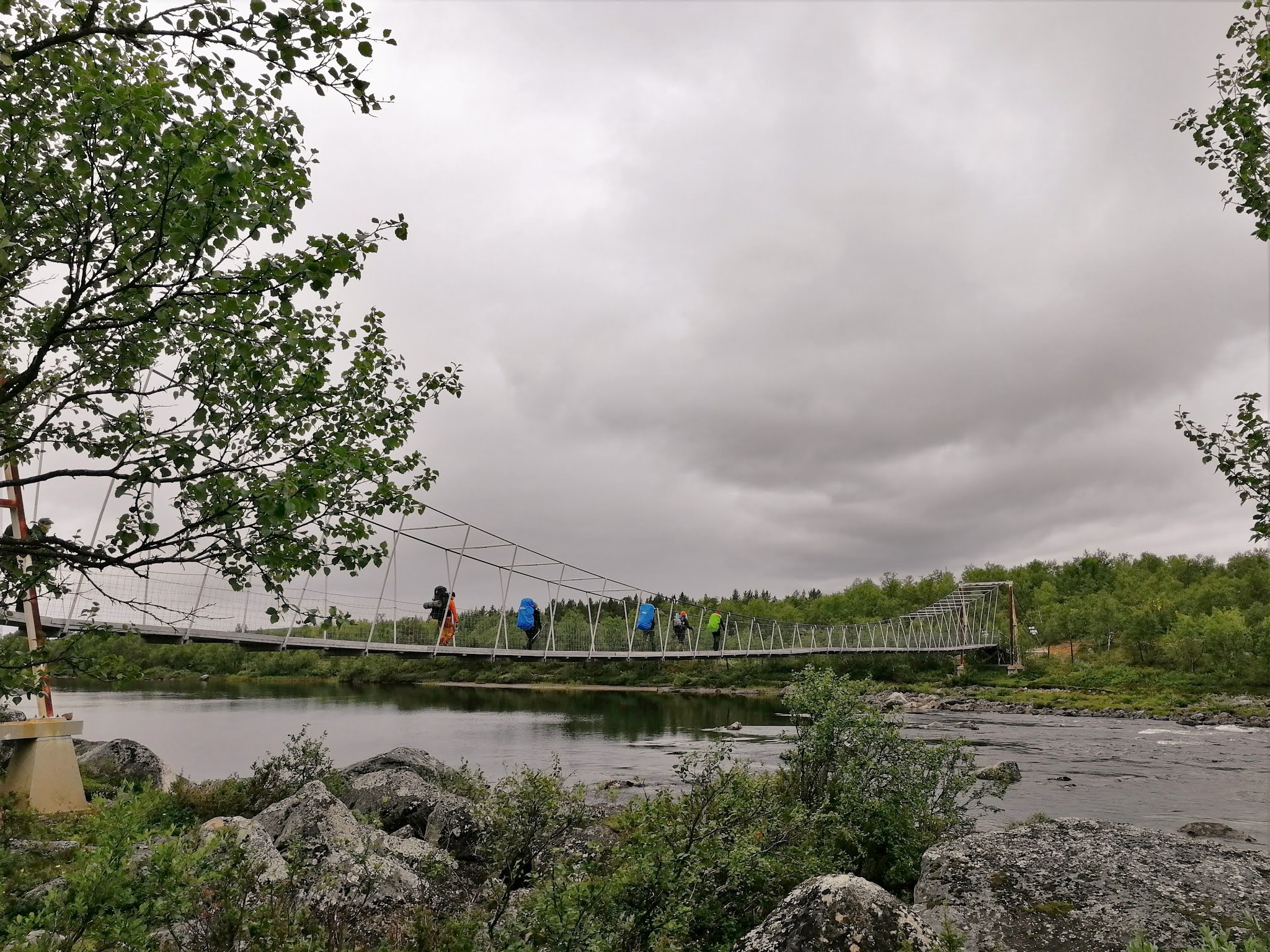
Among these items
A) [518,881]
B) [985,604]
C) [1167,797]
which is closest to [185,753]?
[518,881]

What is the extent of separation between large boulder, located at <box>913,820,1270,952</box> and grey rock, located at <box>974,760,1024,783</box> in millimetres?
9471

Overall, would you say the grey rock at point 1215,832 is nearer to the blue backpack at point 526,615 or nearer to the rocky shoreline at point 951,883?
the rocky shoreline at point 951,883

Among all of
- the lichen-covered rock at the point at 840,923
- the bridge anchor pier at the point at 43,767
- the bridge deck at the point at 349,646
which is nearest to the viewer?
the lichen-covered rock at the point at 840,923

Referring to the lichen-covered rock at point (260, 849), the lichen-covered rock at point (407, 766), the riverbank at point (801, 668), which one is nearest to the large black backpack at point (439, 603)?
the lichen-covered rock at point (407, 766)

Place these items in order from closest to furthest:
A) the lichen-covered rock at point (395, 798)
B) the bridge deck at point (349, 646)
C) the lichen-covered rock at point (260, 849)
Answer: the lichen-covered rock at point (260, 849), the lichen-covered rock at point (395, 798), the bridge deck at point (349, 646)

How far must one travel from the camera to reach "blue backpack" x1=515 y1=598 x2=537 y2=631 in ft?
83.8

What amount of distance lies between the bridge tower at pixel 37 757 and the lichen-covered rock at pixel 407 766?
364cm

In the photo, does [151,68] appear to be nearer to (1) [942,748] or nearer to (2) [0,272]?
(2) [0,272]

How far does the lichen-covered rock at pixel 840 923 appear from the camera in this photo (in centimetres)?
472

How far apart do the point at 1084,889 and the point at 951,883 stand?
103 cm

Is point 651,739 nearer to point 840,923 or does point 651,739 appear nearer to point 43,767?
point 43,767

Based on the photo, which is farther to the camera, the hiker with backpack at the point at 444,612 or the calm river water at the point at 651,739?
the hiker with backpack at the point at 444,612

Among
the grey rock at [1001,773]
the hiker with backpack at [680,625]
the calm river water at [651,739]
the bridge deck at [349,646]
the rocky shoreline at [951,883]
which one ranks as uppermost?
the hiker with backpack at [680,625]

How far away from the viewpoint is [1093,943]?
563cm
